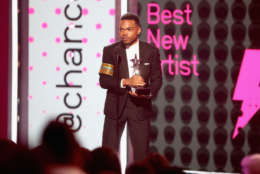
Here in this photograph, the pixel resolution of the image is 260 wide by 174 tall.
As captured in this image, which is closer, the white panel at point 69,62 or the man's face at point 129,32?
the man's face at point 129,32

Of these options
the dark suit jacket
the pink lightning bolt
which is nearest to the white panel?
the dark suit jacket

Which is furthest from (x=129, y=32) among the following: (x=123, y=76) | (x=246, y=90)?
(x=246, y=90)

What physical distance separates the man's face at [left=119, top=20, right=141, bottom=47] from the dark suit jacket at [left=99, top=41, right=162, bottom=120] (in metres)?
0.07

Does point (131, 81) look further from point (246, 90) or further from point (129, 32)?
point (246, 90)

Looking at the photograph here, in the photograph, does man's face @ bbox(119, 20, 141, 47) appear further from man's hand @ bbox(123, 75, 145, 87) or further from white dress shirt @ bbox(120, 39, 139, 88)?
man's hand @ bbox(123, 75, 145, 87)

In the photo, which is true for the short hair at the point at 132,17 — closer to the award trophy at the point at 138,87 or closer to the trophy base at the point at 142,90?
the award trophy at the point at 138,87

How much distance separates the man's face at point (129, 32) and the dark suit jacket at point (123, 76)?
7 centimetres

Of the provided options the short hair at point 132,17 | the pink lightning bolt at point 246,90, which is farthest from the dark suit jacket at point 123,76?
the pink lightning bolt at point 246,90

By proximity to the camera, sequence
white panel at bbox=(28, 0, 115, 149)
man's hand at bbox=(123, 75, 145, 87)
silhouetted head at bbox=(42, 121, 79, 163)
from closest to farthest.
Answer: silhouetted head at bbox=(42, 121, 79, 163) < man's hand at bbox=(123, 75, 145, 87) < white panel at bbox=(28, 0, 115, 149)

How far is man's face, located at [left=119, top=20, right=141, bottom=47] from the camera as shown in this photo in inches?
159

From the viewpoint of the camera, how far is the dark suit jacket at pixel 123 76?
13.0 ft

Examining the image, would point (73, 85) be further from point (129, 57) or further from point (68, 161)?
point (68, 161)

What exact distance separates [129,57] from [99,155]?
2.46 meters

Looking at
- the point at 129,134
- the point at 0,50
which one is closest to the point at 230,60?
the point at 129,134
